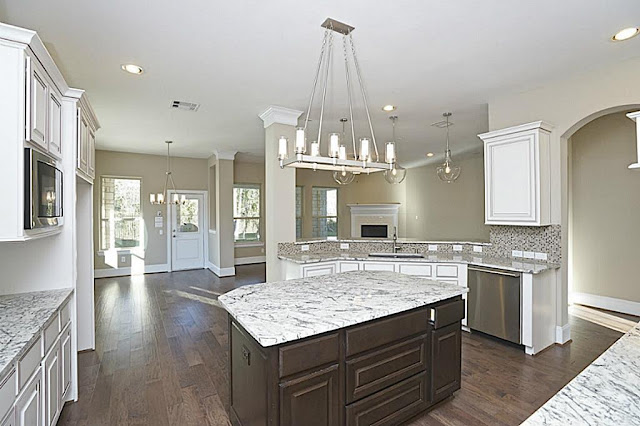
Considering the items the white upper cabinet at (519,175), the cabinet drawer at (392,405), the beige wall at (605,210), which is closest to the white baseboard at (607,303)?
the beige wall at (605,210)

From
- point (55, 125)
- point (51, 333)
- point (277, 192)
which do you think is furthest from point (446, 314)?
point (55, 125)

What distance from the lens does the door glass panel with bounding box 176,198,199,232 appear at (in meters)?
8.44

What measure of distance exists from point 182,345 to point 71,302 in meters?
1.46

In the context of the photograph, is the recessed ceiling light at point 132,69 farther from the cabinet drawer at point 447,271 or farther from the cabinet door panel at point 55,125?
the cabinet drawer at point 447,271

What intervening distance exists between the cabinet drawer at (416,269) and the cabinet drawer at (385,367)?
1943 mm

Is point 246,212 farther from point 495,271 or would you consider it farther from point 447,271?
point 495,271

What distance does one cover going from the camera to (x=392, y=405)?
84.9 inches

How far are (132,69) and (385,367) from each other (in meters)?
3.47

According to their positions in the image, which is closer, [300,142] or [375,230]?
[300,142]

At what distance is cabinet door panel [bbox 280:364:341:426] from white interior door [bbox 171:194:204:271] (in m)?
7.42

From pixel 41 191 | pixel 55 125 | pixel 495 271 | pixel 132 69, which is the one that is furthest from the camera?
pixel 495 271

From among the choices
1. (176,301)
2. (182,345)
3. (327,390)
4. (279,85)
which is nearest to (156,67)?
(279,85)

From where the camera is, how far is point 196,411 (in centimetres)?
252

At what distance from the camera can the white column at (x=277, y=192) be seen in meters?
4.47
